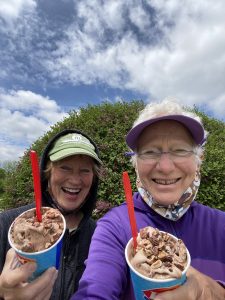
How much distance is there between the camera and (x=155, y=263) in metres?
1.37

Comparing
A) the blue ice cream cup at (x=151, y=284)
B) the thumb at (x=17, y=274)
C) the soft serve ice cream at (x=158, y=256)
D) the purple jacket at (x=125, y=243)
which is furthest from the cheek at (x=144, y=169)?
the thumb at (x=17, y=274)

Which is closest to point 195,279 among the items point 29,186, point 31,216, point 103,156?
point 31,216

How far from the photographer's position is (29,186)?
543 cm

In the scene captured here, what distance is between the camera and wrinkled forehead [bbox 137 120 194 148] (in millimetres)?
1923

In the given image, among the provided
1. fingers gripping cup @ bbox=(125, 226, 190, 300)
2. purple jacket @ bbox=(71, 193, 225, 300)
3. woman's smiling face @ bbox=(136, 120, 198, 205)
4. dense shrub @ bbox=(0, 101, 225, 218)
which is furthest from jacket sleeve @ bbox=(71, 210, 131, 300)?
dense shrub @ bbox=(0, 101, 225, 218)

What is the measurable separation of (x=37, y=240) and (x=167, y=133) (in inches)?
36.3

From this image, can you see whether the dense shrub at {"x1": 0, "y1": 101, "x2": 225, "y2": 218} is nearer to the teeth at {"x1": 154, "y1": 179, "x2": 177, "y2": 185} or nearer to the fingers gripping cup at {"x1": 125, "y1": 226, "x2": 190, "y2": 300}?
the teeth at {"x1": 154, "y1": 179, "x2": 177, "y2": 185}

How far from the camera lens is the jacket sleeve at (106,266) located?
1.54 metres

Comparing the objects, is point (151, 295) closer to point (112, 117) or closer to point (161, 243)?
point (161, 243)

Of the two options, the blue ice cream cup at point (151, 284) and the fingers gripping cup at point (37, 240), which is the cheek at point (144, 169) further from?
the blue ice cream cup at point (151, 284)

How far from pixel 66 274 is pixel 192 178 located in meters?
1.24

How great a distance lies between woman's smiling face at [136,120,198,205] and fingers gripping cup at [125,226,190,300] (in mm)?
423

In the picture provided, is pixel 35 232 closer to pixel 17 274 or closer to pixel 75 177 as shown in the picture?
pixel 17 274

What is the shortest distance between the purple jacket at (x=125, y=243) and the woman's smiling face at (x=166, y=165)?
15cm
